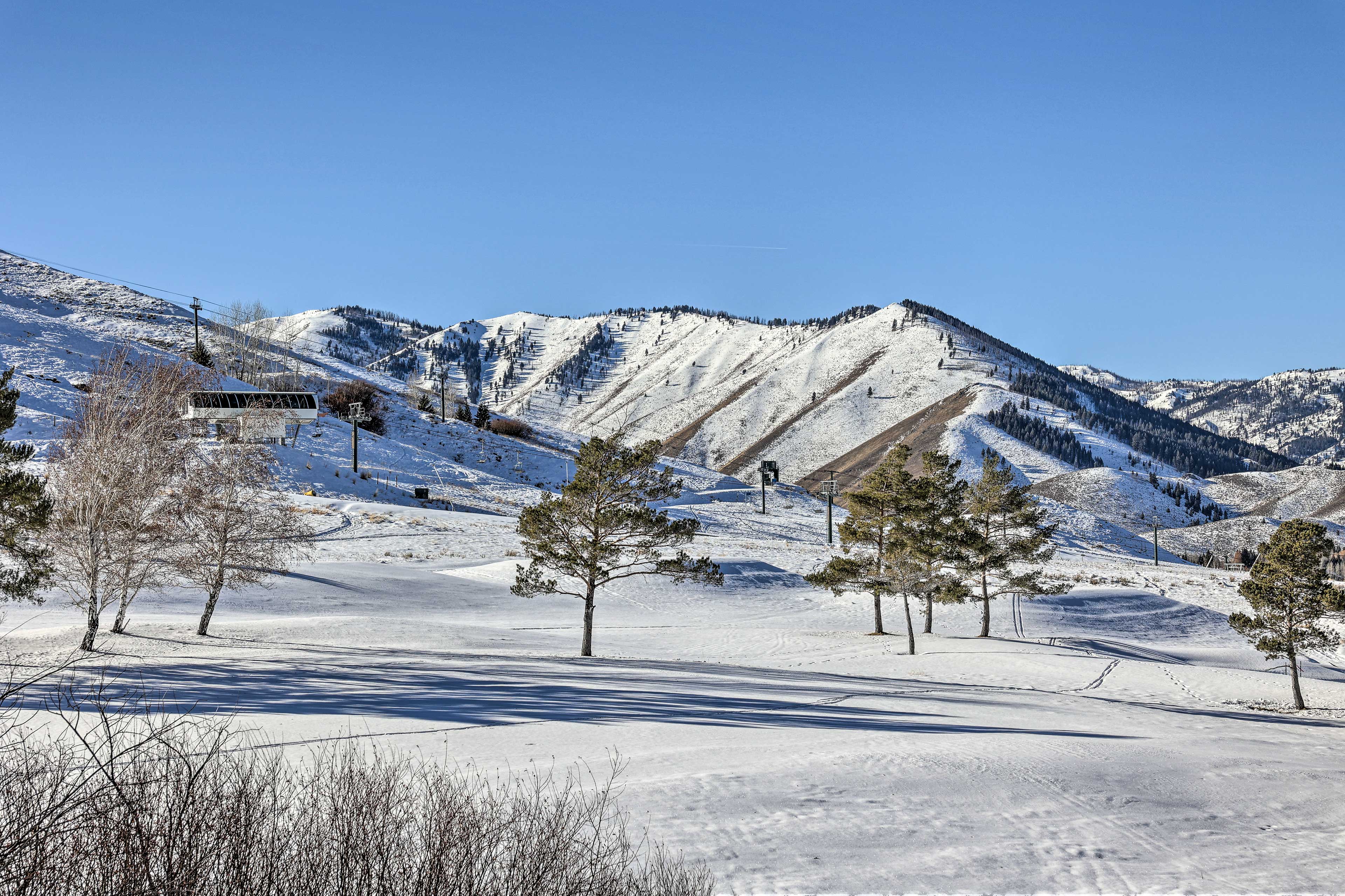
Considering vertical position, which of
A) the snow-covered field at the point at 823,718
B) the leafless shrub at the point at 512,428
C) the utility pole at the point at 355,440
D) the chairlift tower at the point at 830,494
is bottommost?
the snow-covered field at the point at 823,718

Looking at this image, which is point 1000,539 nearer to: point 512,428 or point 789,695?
point 789,695

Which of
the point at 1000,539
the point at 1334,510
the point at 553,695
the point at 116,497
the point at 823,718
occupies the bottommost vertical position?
the point at 823,718

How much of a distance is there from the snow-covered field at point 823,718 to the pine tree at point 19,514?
5.70 feet

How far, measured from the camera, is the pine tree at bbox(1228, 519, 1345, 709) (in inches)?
1098

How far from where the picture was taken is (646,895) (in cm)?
666

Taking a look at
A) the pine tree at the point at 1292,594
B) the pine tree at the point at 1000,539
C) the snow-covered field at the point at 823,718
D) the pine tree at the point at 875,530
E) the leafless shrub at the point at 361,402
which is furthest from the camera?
the leafless shrub at the point at 361,402

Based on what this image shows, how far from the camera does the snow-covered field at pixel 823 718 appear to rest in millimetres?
9156

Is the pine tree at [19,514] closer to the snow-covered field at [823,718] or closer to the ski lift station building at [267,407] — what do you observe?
the snow-covered field at [823,718]

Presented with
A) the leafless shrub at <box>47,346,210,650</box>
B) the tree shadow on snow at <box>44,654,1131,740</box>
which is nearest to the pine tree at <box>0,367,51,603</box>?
the leafless shrub at <box>47,346,210,650</box>

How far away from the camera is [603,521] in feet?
86.7

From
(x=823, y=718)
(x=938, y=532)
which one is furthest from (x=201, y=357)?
(x=823, y=718)

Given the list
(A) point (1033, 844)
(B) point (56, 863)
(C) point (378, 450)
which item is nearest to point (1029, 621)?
(A) point (1033, 844)

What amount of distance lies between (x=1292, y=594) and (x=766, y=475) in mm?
58880

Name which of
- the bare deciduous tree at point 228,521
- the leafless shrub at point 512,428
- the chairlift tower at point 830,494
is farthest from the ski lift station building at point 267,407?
the chairlift tower at point 830,494
